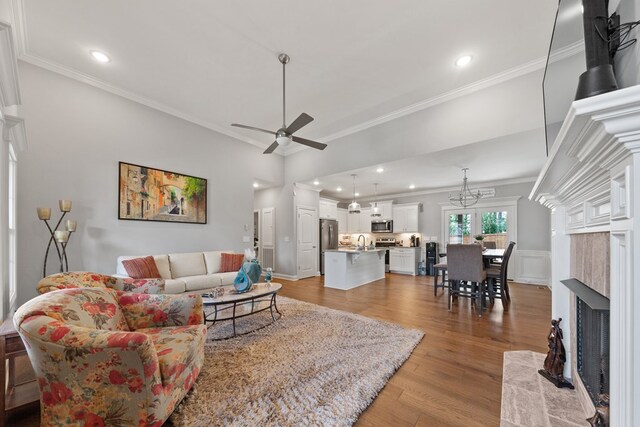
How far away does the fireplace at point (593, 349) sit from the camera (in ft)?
4.29

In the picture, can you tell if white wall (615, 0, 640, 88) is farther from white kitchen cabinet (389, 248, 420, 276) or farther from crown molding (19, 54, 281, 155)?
white kitchen cabinet (389, 248, 420, 276)

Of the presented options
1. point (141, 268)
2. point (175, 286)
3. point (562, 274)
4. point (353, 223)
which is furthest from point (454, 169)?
point (141, 268)

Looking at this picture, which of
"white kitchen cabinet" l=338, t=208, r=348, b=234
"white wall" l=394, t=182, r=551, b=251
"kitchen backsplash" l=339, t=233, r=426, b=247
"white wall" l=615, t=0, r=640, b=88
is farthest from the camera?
"white kitchen cabinet" l=338, t=208, r=348, b=234

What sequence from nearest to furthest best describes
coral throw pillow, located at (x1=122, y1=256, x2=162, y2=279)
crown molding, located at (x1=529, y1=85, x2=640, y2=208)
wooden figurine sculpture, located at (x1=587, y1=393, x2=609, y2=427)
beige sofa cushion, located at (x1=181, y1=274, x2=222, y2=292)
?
crown molding, located at (x1=529, y1=85, x2=640, y2=208) < wooden figurine sculpture, located at (x1=587, y1=393, x2=609, y2=427) < coral throw pillow, located at (x1=122, y1=256, x2=162, y2=279) < beige sofa cushion, located at (x1=181, y1=274, x2=222, y2=292)

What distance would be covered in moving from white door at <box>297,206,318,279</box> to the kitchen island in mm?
1024

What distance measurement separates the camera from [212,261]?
4.52 meters

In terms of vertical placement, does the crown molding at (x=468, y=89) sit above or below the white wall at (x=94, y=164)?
above

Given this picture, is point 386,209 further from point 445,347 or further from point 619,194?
point 619,194

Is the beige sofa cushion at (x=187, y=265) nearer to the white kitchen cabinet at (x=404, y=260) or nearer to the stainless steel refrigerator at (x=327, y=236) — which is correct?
the stainless steel refrigerator at (x=327, y=236)

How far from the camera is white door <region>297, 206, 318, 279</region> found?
652cm

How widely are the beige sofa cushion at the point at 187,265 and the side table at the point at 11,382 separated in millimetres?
2259

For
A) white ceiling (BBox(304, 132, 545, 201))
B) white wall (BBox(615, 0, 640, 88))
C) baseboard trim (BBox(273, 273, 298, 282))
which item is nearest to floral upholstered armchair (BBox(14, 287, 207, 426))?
white wall (BBox(615, 0, 640, 88))

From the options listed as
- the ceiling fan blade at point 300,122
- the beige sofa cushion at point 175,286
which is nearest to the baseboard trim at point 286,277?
the beige sofa cushion at point 175,286

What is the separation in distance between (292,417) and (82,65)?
4.78m
